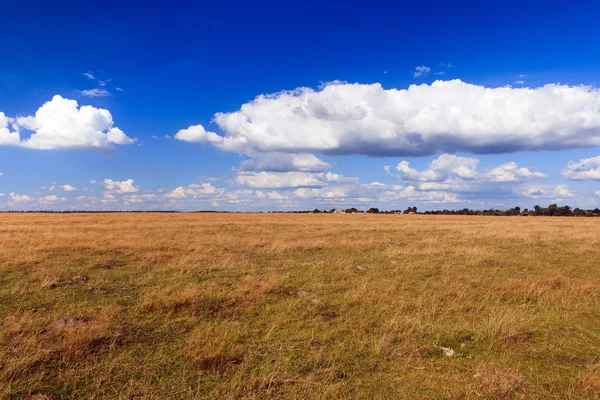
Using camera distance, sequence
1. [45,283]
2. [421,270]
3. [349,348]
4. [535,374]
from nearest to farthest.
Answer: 1. [535,374]
2. [349,348]
3. [45,283]
4. [421,270]

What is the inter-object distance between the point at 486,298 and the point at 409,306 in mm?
2725

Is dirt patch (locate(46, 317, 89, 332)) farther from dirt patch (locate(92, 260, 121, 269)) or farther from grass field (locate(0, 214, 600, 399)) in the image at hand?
dirt patch (locate(92, 260, 121, 269))

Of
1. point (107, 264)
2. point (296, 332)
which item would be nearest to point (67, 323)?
point (296, 332)

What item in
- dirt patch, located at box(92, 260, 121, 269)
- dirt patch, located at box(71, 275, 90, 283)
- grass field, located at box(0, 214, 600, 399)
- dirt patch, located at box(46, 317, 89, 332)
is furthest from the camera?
dirt patch, located at box(92, 260, 121, 269)

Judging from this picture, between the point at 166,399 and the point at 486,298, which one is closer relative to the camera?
the point at 166,399

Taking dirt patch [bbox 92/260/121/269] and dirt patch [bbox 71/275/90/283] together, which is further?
dirt patch [bbox 92/260/121/269]

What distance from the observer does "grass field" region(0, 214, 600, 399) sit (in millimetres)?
5801

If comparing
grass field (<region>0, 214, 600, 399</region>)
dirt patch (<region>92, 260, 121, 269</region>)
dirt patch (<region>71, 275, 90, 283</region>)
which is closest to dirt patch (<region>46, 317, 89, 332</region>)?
grass field (<region>0, 214, 600, 399</region>)

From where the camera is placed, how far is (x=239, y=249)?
2261 cm

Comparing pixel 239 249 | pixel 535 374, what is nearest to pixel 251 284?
pixel 535 374

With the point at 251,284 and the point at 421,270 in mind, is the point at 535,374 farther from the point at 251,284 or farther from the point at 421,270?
the point at 421,270

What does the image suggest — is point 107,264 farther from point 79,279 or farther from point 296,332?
point 296,332

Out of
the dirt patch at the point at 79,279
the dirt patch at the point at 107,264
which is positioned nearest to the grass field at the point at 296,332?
the dirt patch at the point at 79,279

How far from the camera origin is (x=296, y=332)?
8117 mm
